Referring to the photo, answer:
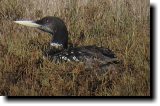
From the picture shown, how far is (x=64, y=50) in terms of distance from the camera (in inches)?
261

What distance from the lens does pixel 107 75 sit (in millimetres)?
6559

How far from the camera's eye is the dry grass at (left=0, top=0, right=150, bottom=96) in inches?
259

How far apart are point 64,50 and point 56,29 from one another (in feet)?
0.43

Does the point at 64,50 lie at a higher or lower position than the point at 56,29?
lower

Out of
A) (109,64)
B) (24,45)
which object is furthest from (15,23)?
(109,64)

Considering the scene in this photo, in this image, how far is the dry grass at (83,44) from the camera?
6.57 meters

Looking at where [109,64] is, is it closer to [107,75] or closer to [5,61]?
[107,75]

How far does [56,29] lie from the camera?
664 cm

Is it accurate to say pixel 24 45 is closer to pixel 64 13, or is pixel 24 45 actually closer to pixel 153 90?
pixel 64 13

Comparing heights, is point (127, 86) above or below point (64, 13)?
below

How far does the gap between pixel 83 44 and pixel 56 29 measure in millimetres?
179

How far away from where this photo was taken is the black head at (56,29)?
21.8ft

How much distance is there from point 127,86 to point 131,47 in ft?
0.77

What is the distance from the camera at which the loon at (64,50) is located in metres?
6.56
